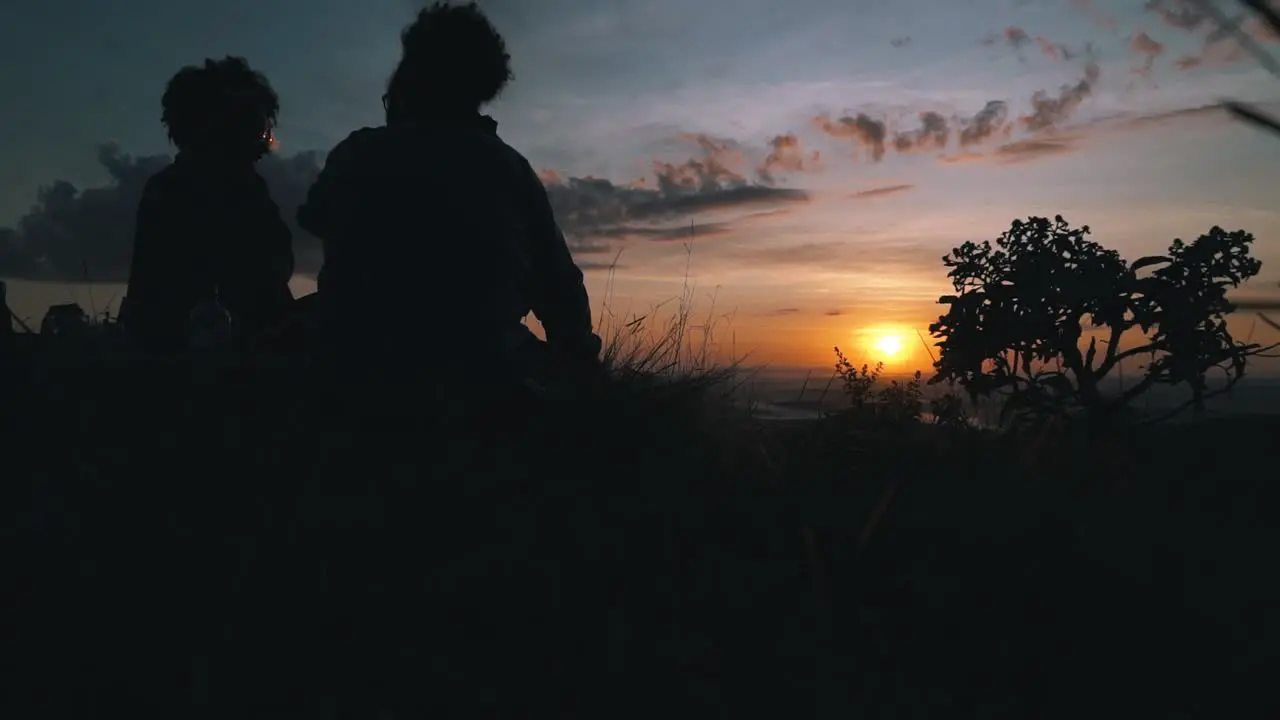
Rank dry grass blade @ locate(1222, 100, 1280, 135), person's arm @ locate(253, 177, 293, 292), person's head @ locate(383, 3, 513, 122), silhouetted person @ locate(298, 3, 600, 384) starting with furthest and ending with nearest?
1. person's arm @ locate(253, 177, 293, 292)
2. person's head @ locate(383, 3, 513, 122)
3. silhouetted person @ locate(298, 3, 600, 384)
4. dry grass blade @ locate(1222, 100, 1280, 135)

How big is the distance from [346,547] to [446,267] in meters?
1.19

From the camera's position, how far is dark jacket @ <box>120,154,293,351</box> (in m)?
5.14

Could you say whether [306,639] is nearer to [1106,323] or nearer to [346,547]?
[346,547]

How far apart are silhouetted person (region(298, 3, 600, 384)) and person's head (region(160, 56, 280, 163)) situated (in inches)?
72.2

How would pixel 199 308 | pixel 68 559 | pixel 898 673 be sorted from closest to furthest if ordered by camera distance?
pixel 898 673 < pixel 68 559 < pixel 199 308

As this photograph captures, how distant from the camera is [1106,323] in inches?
440

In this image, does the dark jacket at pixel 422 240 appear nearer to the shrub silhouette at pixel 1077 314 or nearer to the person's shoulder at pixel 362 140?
the person's shoulder at pixel 362 140

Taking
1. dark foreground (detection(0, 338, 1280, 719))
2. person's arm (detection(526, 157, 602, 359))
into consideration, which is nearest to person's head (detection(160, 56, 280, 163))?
dark foreground (detection(0, 338, 1280, 719))

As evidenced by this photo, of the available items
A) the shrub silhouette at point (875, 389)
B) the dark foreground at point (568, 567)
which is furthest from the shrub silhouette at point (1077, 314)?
the dark foreground at point (568, 567)

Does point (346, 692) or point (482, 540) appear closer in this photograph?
point (346, 692)

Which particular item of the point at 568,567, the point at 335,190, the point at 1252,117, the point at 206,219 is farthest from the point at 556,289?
the point at 1252,117

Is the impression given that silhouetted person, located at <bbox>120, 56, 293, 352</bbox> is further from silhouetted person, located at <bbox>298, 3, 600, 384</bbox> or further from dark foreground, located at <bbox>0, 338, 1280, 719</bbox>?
silhouetted person, located at <bbox>298, 3, 600, 384</bbox>

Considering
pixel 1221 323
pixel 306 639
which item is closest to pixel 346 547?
pixel 306 639

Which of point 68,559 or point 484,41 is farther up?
point 484,41
